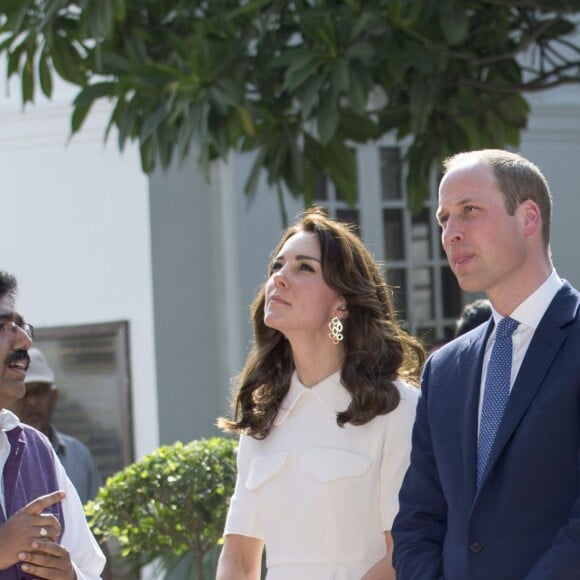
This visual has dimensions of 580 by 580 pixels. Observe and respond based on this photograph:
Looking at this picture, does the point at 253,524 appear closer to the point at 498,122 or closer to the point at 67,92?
the point at 498,122

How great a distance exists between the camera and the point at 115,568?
29.0 feet

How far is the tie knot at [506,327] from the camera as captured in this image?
141 inches

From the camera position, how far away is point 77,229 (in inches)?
386

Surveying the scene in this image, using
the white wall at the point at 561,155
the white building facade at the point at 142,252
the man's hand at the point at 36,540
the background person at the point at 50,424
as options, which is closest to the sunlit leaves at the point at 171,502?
the background person at the point at 50,424

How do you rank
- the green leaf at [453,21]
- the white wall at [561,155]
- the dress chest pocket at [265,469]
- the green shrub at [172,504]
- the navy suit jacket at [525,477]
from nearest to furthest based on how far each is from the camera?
the navy suit jacket at [525,477] → the dress chest pocket at [265,469] → the green shrub at [172,504] → the green leaf at [453,21] → the white wall at [561,155]

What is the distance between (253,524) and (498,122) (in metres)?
3.36

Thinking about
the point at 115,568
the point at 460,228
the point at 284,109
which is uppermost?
the point at 284,109

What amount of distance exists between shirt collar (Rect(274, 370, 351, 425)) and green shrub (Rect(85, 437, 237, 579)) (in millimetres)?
1570

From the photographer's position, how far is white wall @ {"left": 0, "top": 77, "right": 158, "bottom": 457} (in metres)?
9.65

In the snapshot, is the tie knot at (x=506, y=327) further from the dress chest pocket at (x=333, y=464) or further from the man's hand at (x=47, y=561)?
the man's hand at (x=47, y=561)

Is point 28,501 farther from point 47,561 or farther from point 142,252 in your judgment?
point 142,252

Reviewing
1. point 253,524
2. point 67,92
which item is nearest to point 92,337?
point 67,92

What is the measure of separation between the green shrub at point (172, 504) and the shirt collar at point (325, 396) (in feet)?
5.15

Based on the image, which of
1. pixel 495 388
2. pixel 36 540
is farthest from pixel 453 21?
pixel 36 540
